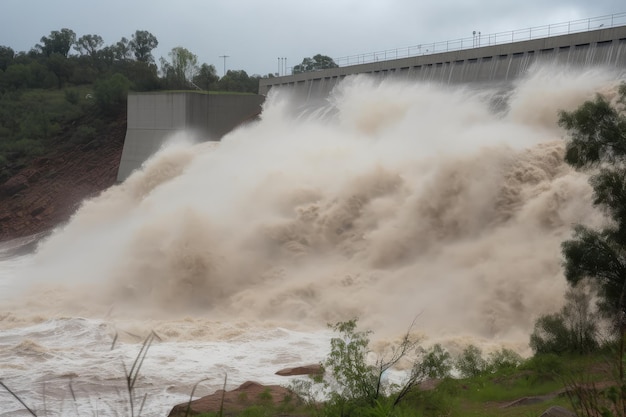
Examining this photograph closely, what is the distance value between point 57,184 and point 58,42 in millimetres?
38959

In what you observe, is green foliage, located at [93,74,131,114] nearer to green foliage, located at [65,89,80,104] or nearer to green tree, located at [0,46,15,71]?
green foliage, located at [65,89,80,104]

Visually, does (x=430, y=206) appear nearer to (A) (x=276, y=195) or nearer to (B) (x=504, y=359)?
(A) (x=276, y=195)

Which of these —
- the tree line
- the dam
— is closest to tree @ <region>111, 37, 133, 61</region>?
the tree line

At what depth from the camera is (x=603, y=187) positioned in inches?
477

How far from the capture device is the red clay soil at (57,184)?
37469 millimetres

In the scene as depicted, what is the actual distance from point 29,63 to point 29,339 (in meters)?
50.7

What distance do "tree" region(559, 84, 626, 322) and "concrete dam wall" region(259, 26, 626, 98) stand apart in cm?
1091

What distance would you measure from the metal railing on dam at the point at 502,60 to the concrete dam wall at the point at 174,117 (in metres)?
4.36

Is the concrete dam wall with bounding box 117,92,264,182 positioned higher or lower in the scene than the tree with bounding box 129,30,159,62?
lower

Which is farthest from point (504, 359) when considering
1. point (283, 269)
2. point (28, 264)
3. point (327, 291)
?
point (28, 264)

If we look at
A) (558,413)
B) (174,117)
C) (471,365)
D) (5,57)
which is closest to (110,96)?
(174,117)

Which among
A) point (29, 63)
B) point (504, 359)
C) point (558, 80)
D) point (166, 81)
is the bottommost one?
point (504, 359)

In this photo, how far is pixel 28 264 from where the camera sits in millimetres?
29906

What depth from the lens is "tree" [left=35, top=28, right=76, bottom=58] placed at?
7362 cm
